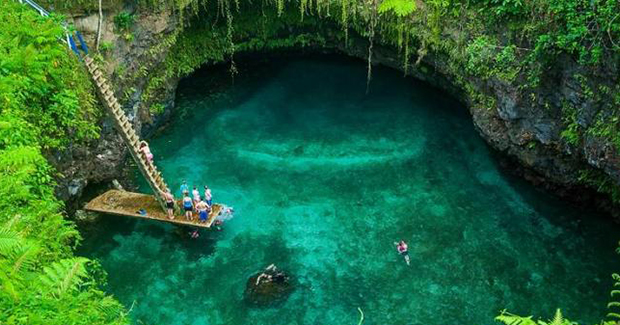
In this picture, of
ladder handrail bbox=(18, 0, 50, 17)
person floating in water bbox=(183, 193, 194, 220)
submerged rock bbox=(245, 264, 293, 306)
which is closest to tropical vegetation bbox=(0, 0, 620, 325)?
ladder handrail bbox=(18, 0, 50, 17)

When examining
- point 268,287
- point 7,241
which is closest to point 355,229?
point 268,287

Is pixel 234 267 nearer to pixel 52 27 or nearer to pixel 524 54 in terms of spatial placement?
pixel 52 27

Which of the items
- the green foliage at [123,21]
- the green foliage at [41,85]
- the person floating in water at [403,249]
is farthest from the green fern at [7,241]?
the green foliage at [123,21]

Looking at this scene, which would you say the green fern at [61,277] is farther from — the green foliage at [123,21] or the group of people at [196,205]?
the green foliage at [123,21]

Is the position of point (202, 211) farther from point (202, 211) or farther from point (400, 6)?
point (400, 6)

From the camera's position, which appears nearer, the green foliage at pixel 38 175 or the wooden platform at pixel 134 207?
the green foliage at pixel 38 175

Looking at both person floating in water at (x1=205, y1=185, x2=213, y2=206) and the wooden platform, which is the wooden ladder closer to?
the wooden platform

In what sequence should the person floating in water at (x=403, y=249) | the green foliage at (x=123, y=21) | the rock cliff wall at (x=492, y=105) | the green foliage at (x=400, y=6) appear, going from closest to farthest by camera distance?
the rock cliff wall at (x=492, y=105)
the person floating in water at (x=403, y=249)
the green foliage at (x=123, y=21)
the green foliage at (x=400, y=6)
